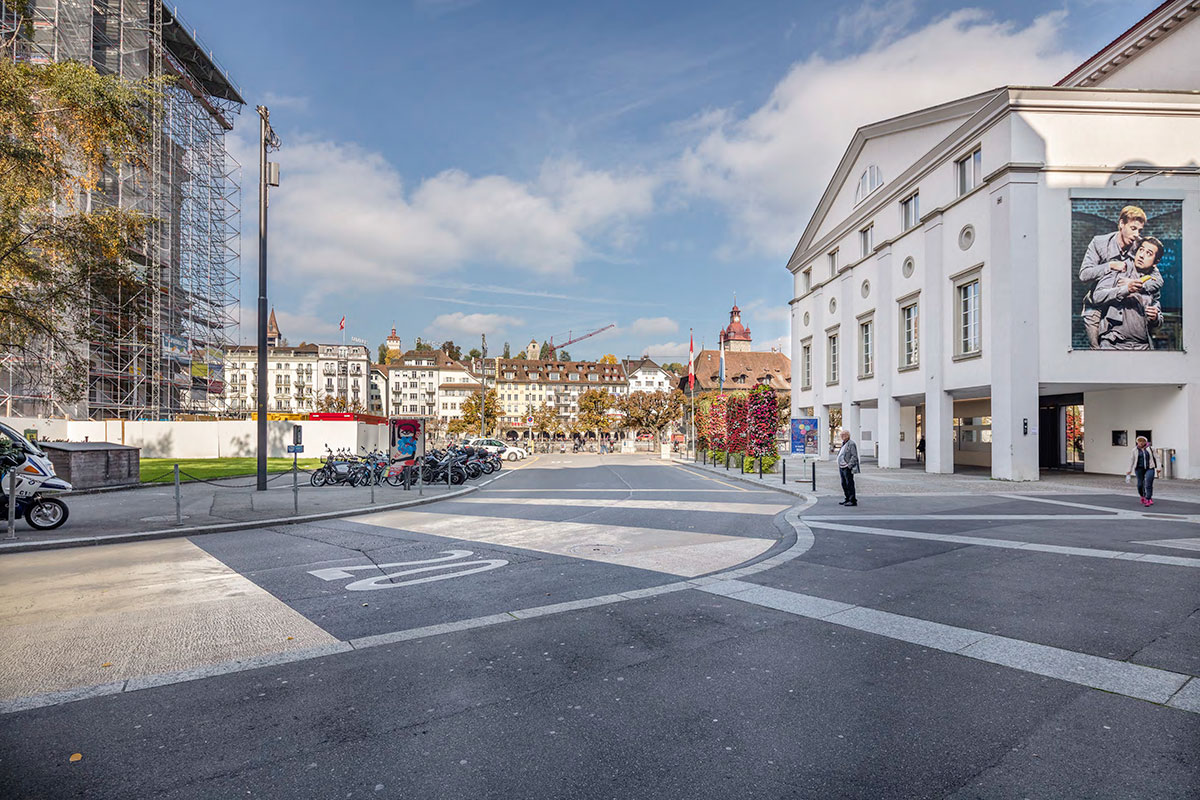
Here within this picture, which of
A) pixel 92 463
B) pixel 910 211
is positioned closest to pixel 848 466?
pixel 92 463

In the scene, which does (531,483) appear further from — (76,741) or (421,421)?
(76,741)

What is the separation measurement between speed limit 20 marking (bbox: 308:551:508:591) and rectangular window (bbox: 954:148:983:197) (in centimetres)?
2669

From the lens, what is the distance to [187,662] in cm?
514

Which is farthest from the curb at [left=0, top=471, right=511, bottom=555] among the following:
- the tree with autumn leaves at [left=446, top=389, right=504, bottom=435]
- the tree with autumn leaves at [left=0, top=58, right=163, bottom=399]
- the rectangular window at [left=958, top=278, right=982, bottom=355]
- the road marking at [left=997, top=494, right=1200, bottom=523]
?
the tree with autumn leaves at [left=446, top=389, right=504, bottom=435]

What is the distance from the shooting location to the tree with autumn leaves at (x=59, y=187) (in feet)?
44.7

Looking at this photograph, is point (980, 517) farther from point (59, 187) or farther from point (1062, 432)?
point (1062, 432)

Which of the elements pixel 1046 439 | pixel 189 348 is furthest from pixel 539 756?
pixel 189 348

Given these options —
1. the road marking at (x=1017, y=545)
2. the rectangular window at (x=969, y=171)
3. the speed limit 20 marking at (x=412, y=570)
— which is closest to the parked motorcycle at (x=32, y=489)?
the speed limit 20 marking at (x=412, y=570)

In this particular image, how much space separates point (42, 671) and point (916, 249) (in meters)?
34.6

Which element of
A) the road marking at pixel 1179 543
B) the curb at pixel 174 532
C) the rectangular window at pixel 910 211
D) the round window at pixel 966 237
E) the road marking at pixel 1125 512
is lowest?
the road marking at pixel 1125 512

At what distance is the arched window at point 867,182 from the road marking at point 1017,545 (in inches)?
1183

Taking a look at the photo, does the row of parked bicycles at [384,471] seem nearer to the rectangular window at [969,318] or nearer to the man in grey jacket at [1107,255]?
the rectangular window at [969,318]

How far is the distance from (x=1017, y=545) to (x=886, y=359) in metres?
26.2

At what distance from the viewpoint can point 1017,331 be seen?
24.4 metres
